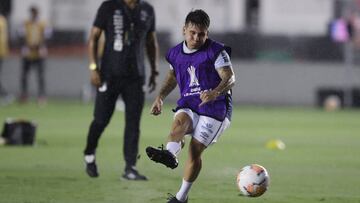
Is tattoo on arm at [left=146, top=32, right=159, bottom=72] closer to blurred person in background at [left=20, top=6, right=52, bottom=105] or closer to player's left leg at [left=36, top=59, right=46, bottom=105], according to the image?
player's left leg at [left=36, top=59, right=46, bottom=105]

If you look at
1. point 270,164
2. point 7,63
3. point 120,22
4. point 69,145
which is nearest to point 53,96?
point 7,63

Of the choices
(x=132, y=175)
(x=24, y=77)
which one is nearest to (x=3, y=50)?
(x=24, y=77)

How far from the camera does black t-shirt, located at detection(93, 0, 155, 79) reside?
13.5 meters

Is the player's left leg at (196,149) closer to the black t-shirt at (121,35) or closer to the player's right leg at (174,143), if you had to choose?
the player's right leg at (174,143)

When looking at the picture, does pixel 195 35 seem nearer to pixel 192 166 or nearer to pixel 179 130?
pixel 179 130

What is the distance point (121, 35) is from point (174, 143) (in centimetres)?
326

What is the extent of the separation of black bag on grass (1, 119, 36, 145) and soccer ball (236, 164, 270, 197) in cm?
741

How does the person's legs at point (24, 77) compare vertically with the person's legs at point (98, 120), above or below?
below

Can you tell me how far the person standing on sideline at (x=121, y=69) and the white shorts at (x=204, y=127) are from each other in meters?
2.77

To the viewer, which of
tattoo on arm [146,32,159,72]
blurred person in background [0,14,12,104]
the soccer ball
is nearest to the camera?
the soccer ball

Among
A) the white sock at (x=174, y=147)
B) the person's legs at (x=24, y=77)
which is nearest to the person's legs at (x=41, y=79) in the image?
the person's legs at (x=24, y=77)

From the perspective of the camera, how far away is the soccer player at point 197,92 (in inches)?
→ 421

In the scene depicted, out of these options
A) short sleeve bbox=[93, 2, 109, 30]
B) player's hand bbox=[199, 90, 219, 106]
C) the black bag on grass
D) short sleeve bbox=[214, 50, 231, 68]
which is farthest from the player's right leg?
the black bag on grass

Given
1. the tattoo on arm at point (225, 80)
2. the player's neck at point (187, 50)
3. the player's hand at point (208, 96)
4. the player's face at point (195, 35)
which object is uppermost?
the player's face at point (195, 35)
